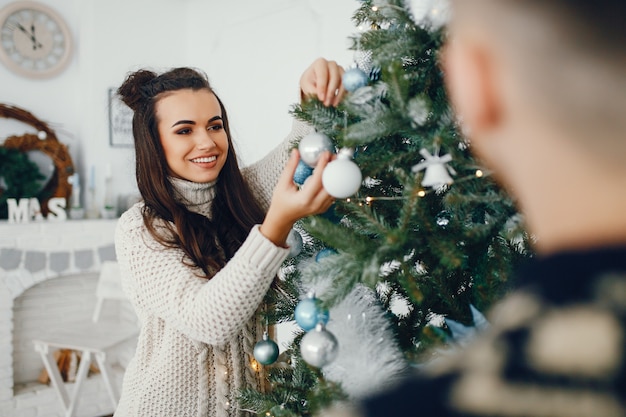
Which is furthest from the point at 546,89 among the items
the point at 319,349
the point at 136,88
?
the point at 136,88

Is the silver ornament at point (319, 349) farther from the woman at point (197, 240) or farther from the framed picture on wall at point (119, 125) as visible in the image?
the framed picture on wall at point (119, 125)

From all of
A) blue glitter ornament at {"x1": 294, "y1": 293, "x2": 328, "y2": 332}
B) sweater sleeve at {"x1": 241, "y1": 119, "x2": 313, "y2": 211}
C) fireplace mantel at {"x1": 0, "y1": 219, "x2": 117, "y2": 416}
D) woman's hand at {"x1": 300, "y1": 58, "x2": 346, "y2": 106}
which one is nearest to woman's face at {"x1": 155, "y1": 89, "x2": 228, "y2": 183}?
sweater sleeve at {"x1": 241, "y1": 119, "x2": 313, "y2": 211}

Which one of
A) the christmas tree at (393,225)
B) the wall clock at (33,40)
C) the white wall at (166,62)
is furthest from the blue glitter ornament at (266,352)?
the wall clock at (33,40)

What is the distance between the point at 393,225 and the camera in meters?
0.75

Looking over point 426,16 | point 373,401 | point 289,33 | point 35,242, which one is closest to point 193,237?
point 426,16

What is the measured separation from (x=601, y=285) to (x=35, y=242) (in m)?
3.27

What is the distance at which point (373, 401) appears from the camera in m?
0.27

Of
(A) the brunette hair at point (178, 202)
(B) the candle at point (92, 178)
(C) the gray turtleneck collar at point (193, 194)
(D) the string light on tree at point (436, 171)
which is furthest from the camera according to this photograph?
(B) the candle at point (92, 178)

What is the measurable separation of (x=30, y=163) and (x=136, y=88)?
2225mm

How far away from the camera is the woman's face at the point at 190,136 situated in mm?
1130

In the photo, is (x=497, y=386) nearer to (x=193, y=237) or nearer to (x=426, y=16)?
(x=426, y=16)

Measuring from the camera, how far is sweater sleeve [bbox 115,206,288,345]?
0.75 metres

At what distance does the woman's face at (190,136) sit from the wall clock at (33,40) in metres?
2.56

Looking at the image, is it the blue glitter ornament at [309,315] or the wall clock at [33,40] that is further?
the wall clock at [33,40]
